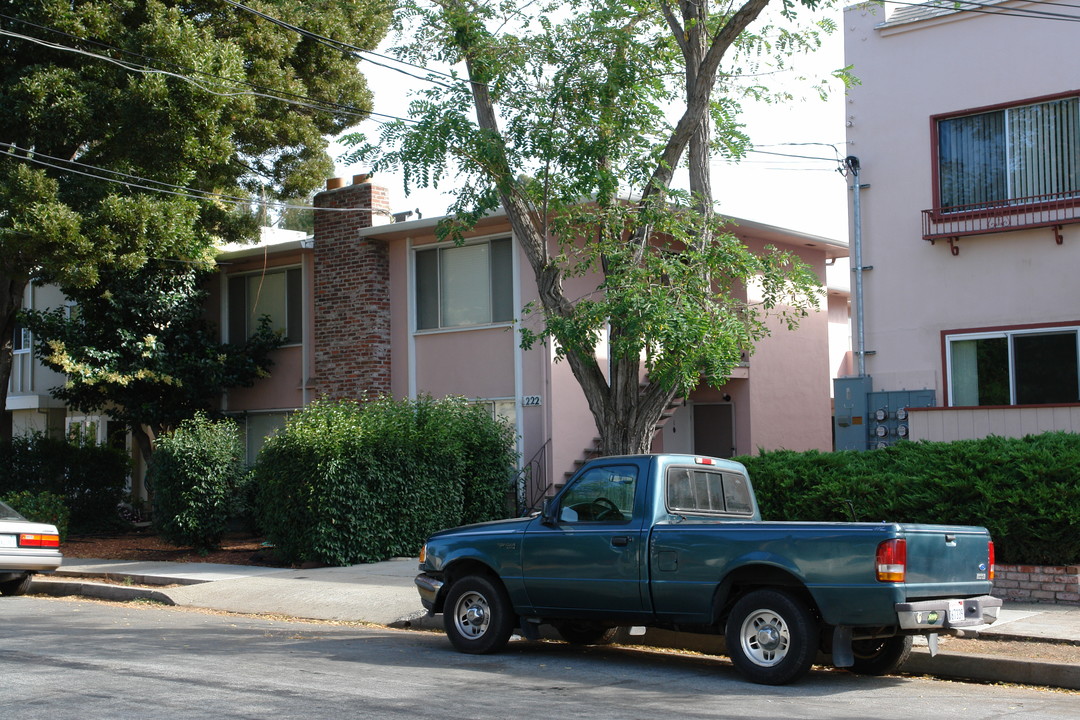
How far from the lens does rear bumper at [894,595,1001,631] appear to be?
7.82 meters

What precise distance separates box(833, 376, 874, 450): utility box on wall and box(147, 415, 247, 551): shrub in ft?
32.3

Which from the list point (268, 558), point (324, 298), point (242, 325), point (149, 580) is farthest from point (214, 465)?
point (242, 325)

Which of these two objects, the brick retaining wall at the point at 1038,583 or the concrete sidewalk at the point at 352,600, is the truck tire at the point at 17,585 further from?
the brick retaining wall at the point at 1038,583

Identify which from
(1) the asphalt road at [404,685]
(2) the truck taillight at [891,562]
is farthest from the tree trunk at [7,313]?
(2) the truck taillight at [891,562]

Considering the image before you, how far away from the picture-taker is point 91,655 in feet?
31.4

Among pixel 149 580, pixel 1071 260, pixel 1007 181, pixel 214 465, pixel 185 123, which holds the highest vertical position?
pixel 185 123

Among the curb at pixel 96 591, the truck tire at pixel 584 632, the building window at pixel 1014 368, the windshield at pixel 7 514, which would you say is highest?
the building window at pixel 1014 368

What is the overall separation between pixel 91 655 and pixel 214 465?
9323mm

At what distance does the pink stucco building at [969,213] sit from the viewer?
15.2 m

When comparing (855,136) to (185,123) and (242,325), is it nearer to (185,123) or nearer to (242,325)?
(185,123)

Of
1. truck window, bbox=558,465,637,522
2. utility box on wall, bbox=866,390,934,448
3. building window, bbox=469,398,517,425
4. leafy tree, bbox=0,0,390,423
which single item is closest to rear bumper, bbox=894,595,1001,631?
truck window, bbox=558,465,637,522

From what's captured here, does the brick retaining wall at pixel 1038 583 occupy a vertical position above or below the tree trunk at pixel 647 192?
below

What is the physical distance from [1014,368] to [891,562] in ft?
28.4

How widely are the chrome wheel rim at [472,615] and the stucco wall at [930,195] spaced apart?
8794 millimetres
